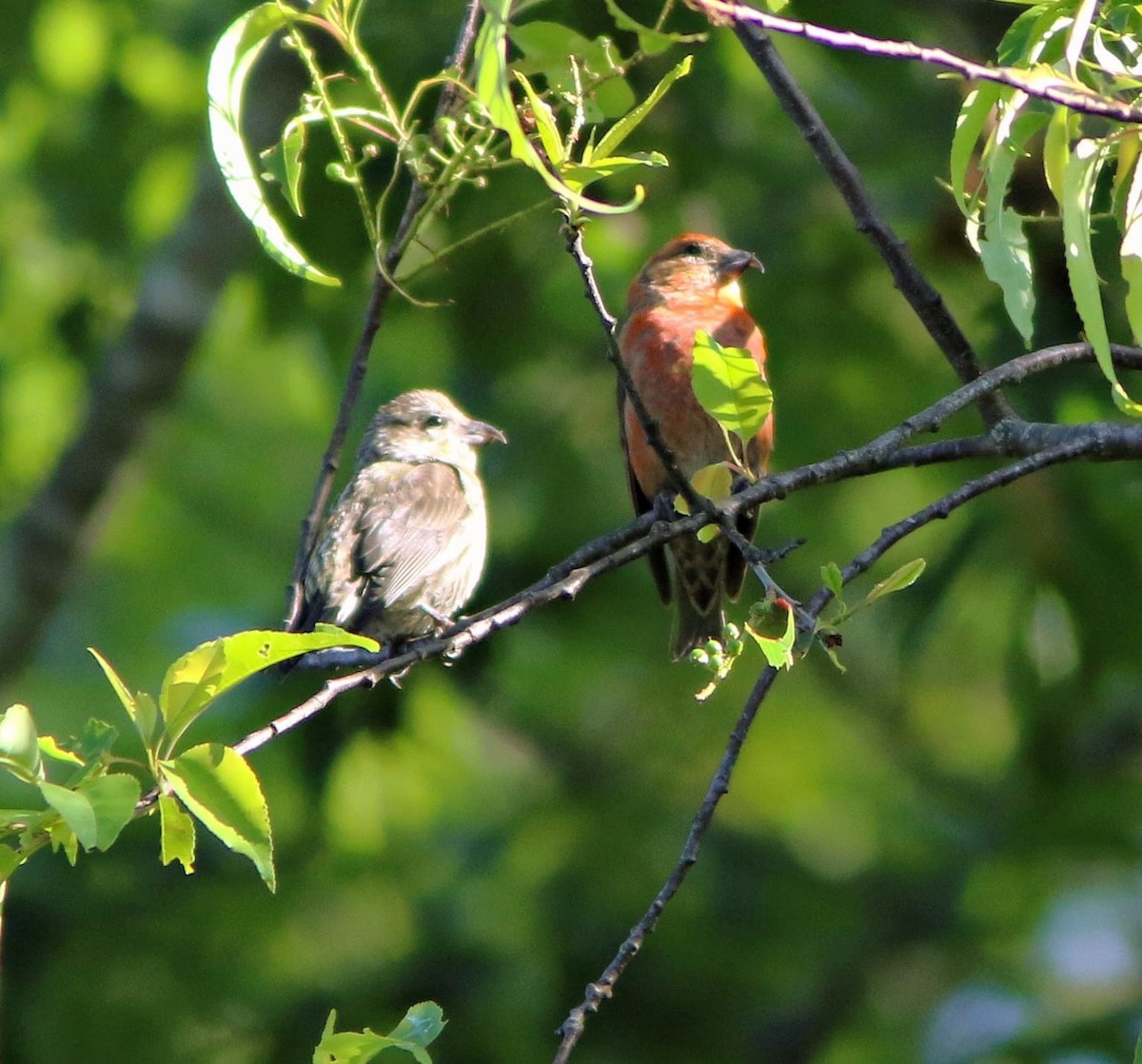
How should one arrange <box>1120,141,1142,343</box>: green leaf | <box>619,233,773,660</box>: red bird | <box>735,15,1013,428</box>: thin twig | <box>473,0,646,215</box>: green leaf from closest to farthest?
1. <box>473,0,646,215</box>: green leaf
2. <box>1120,141,1142,343</box>: green leaf
3. <box>735,15,1013,428</box>: thin twig
4. <box>619,233,773,660</box>: red bird

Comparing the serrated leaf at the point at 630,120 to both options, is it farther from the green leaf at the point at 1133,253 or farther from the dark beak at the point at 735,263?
the dark beak at the point at 735,263

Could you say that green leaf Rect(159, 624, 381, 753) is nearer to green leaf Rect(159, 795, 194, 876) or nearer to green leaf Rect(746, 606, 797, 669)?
green leaf Rect(159, 795, 194, 876)

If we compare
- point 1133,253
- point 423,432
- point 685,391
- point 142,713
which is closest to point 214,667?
point 142,713

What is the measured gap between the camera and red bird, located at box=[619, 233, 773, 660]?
662 centimetres

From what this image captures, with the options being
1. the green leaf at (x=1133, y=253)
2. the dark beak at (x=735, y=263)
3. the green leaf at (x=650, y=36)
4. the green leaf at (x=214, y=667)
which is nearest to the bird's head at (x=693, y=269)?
the dark beak at (x=735, y=263)

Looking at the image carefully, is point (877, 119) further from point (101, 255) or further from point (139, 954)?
point (139, 954)

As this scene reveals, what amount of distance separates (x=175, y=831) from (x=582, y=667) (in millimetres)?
7442

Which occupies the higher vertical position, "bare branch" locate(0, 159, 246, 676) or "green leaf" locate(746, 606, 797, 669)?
"bare branch" locate(0, 159, 246, 676)

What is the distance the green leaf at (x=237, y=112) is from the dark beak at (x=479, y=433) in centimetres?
351

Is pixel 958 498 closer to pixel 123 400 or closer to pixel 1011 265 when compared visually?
pixel 1011 265

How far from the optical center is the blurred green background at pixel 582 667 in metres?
7.72

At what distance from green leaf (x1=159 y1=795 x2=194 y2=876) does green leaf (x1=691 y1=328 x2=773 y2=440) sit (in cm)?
113

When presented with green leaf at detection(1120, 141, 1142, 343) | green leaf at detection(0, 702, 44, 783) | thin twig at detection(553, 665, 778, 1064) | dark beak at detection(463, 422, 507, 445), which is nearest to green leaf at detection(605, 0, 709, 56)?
green leaf at detection(1120, 141, 1142, 343)

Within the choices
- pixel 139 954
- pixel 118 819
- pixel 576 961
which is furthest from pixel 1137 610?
pixel 118 819
